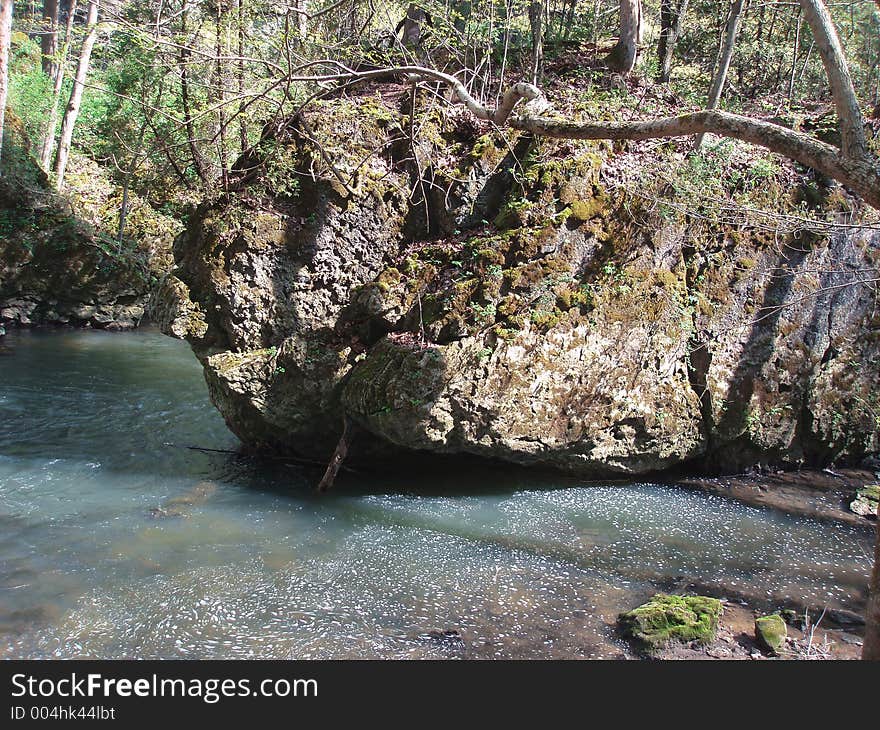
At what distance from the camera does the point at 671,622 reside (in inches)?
190

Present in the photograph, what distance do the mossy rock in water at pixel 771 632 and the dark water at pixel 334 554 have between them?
0.70 metres

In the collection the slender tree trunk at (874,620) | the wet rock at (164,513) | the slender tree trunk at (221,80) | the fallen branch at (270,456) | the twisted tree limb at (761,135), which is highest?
the slender tree trunk at (221,80)

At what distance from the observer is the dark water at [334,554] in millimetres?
4699

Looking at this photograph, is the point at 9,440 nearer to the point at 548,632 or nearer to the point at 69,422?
the point at 69,422

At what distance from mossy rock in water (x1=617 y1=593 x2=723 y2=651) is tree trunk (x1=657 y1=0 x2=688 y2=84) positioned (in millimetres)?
10961

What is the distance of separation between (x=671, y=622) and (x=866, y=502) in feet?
14.4

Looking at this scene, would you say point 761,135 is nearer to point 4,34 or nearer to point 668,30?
point 668,30

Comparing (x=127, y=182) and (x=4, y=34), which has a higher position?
(x=4, y=34)

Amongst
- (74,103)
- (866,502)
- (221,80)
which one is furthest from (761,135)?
(74,103)

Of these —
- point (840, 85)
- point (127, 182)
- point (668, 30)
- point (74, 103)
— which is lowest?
point (840, 85)

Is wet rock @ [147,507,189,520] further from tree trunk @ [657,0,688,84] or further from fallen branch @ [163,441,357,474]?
tree trunk @ [657,0,688,84]

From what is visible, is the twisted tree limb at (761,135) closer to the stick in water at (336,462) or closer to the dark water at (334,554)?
the dark water at (334,554)

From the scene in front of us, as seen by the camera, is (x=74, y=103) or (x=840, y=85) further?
(x=74, y=103)

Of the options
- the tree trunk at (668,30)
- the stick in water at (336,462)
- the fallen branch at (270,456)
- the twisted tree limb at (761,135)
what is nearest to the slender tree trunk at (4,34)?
the fallen branch at (270,456)
